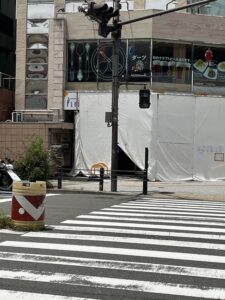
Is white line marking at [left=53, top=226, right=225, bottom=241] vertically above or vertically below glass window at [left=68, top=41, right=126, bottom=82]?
below

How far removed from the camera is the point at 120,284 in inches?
264

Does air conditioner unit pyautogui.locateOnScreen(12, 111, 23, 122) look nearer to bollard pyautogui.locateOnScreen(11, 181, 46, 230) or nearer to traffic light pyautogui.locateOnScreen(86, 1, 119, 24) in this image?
traffic light pyautogui.locateOnScreen(86, 1, 119, 24)

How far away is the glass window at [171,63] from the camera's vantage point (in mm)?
29125

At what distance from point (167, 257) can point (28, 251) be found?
84.7 inches

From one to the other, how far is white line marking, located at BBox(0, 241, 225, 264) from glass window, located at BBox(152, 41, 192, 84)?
817 inches

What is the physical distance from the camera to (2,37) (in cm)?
3694

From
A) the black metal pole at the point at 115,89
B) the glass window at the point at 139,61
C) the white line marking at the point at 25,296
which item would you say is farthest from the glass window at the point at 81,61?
the white line marking at the point at 25,296

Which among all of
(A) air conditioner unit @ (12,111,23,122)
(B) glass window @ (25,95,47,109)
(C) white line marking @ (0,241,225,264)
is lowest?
(C) white line marking @ (0,241,225,264)

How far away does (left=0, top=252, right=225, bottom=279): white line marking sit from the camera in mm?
7395

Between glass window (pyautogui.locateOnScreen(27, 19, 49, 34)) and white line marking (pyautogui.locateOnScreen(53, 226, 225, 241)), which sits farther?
glass window (pyautogui.locateOnScreen(27, 19, 49, 34))

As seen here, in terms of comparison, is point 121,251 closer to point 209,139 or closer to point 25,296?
point 25,296

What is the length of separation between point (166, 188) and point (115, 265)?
1656 cm

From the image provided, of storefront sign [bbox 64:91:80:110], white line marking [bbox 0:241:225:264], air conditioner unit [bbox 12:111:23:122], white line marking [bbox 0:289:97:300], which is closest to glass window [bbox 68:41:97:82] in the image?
storefront sign [bbox 64:91:80:110]

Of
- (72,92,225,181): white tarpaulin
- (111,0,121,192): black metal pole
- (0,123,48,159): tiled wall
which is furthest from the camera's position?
(0,123,48,159): tiled wall
